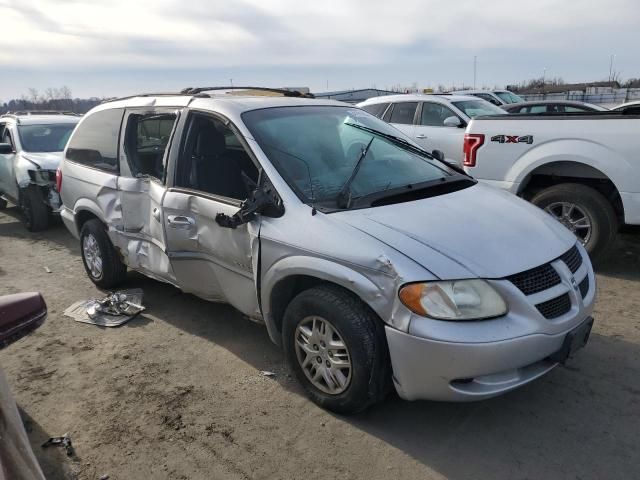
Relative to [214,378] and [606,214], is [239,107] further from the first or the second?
[606,214]

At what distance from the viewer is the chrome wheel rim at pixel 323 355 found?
292 cm

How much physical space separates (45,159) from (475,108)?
7442mm

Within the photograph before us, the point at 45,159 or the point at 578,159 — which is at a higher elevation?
the point at 578,159

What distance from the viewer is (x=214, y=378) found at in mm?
A: 3576

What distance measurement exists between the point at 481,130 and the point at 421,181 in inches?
99.7

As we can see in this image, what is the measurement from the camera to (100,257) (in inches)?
199

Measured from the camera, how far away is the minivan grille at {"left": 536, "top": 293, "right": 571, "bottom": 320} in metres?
2.71

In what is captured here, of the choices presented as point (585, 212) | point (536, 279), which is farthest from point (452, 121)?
A: point (536, 279)

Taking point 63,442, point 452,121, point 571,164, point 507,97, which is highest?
point 507,97

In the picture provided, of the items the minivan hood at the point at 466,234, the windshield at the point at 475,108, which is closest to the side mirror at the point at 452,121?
the windshield at the point at 475,108

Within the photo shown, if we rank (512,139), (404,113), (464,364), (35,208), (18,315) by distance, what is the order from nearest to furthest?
1. (18,315)
2. (464,364)
3. (512,139)
4. (35,208)
5. (404,113)

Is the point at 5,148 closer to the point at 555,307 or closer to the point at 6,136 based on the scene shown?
the point at 6,136

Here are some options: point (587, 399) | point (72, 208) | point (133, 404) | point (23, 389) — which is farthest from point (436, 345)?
point (72, 208)

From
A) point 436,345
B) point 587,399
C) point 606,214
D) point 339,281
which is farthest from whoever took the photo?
point 606,214
